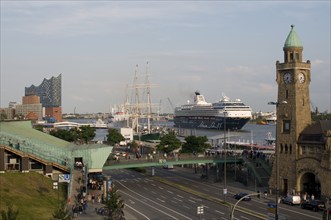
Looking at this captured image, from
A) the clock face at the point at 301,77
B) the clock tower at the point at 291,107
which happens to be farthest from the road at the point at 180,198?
the clock face at the point at 301,77

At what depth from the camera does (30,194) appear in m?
58.8

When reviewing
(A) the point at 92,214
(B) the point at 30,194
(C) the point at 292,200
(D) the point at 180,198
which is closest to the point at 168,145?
(D) the point at 180,198

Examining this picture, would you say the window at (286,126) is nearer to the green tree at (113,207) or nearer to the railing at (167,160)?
the railing at (167,160)

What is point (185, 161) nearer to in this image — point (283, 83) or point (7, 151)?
point (283, 83)

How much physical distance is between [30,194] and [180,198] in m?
22.6

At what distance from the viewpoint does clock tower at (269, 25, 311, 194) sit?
78.3m

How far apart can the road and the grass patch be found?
942 centimetres

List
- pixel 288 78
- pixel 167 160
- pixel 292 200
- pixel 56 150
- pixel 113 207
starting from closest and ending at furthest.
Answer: pixel 113 207 → pixel 292 200 → pixel 56 150 → pixel 288 78 → pixel 167 160

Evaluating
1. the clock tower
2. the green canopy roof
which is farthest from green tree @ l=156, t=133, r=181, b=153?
the green canopy roof

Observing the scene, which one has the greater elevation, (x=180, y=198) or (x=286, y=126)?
(x=286, y=126)

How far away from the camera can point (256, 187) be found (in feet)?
274

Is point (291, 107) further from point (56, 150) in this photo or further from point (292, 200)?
point (56, 150)

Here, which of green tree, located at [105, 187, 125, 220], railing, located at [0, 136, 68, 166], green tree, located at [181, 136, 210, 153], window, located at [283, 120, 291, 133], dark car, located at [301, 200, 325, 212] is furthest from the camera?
green tree, located at [181, 136, 210, 153]

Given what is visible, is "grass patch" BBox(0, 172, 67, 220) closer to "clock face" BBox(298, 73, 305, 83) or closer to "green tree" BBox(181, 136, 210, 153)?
"clock face" BBox(298, 73, 305, 83)
